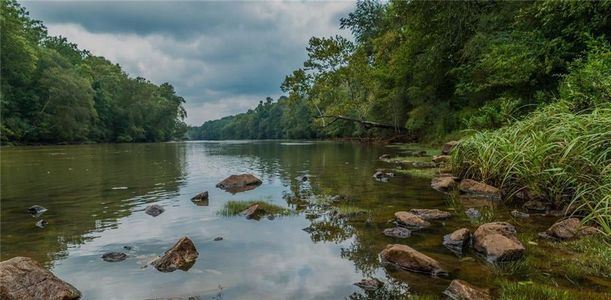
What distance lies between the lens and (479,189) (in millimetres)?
9172

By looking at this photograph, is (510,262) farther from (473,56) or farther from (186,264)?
(473,56)

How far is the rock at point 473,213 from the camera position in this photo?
23.2 feet

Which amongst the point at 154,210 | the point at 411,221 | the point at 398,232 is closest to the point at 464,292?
the point at 398,232

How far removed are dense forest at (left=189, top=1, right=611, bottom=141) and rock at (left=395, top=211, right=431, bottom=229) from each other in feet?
17.2

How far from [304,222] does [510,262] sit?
11.9ft

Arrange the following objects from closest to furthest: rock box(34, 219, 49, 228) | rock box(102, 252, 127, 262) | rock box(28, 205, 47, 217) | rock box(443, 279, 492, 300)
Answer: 1. rock box(443, 279, 492, 300)
2. rock box(102, 252, 127, 262)
3. rock box(34, 219, 49, 228)
4. rock box(28, 205, 47, 217)

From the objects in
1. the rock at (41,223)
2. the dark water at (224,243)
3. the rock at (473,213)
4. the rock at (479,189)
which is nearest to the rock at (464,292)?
the dark water at (224,243)

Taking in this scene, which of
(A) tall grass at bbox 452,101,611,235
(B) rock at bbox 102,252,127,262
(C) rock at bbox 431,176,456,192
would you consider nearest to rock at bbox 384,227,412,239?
(A) tall grass at bbox 452,101,611,235

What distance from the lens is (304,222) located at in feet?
23.7

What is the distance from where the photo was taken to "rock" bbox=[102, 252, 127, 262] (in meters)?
5.21

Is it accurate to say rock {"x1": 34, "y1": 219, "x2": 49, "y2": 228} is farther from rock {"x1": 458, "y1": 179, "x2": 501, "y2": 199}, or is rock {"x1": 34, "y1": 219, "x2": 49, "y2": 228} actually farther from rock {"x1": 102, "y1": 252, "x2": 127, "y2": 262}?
rock {"x1": 458, "y1": 179, "x2": 501, "y2": 199}

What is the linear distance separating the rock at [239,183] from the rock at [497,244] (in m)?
7.55

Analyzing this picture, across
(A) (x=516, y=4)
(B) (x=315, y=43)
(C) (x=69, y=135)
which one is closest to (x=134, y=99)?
(C) (x=69, y=135)

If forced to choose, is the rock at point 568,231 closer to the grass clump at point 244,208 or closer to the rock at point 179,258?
the grass clump at point 244,208
